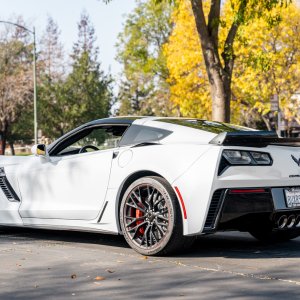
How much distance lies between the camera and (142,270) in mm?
5488

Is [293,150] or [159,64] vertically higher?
[159,64]

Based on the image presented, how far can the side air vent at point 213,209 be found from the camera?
5750 millimetres

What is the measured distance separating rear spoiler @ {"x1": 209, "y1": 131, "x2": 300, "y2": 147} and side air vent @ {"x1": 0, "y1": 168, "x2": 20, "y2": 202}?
269 cm

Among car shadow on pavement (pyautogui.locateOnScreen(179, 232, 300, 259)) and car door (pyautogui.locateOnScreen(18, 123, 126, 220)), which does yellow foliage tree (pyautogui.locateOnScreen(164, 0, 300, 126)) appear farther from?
car door (pyautogui.locateOnScreen(18, 123, 126, 220))

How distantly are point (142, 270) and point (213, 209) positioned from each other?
0.82 m

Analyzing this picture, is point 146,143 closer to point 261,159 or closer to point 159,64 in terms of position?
point 261,159

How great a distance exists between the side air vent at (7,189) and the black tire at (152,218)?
1.76 metres

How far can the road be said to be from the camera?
4652 millimetres

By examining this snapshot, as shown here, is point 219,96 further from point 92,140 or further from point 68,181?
point 68,181

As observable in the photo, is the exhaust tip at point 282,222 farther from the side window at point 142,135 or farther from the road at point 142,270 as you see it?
the side window at point 142,135

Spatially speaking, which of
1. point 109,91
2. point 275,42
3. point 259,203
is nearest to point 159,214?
point 259,203

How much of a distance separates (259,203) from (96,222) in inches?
66.6

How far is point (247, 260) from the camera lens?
596 cm

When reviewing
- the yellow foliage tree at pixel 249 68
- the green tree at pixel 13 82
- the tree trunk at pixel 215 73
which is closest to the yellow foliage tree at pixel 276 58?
the yellow foliage tree at pixel 249 68
